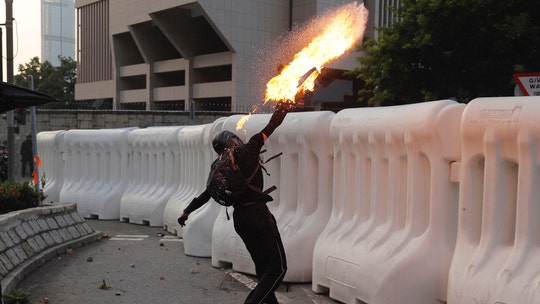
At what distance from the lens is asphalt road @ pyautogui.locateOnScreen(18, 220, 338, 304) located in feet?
21.2

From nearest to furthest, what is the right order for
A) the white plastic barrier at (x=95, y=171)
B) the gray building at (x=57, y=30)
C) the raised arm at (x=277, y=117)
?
the raised arm at (x=277, y=117)
the white plastic barrier at (x=95, y=171)
the gray building at (x=57, y=30)

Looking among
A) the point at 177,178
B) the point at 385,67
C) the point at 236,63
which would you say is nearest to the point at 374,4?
the point at 236,63

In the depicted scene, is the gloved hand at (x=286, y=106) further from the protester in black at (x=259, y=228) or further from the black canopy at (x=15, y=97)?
the black canopy at (x=15, y=97)

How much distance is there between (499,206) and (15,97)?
384 cm

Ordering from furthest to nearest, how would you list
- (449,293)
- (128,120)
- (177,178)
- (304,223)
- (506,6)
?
1. (128,120)
2. (506,6)
3. (177,178)
4. (304,223)
5. (449,293)

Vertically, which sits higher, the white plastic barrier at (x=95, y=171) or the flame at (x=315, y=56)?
the flame at (x=315, y=56)

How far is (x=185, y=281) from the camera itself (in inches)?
284

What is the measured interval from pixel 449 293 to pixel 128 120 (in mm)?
26933

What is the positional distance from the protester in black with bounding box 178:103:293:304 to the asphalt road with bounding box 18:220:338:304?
3.16 ft

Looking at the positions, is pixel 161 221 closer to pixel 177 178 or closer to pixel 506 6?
pixel 177 178

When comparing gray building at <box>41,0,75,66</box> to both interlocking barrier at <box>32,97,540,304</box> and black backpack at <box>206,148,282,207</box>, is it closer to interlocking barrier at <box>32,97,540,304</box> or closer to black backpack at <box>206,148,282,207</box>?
interlocking barrier at <box>32,97,540,304</box>

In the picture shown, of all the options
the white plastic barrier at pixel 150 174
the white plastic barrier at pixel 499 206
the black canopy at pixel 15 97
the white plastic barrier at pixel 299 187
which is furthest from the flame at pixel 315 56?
the white plastic barrier at pixel 150 174

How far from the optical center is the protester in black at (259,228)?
5.26 meters

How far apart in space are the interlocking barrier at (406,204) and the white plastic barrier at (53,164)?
20.6ft
